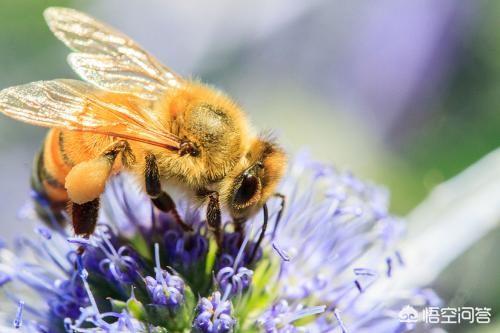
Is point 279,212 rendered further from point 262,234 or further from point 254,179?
point 254,179

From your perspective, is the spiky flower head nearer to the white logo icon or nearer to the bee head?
the white logo icon

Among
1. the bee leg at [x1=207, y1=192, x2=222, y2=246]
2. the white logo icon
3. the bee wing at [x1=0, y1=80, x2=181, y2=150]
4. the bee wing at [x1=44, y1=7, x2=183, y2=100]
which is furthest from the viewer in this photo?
the bee wing at [x1=44, y1=7, x2=183, y2=100]

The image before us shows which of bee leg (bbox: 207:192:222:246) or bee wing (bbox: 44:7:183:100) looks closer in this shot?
bee leg (bbox: 207:192:222:246)

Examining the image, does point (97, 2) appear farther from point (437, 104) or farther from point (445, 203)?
point (445, 203)

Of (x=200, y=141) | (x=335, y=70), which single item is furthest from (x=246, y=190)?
(x=335, y=70)

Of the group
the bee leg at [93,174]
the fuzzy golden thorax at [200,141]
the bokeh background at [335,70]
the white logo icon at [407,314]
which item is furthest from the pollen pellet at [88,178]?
the bokeh background at [335,70]

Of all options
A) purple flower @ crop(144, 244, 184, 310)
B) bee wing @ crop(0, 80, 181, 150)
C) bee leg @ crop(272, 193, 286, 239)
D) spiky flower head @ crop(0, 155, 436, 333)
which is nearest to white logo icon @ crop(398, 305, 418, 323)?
spiky flower head @ crop(0, 155, 436, 333)

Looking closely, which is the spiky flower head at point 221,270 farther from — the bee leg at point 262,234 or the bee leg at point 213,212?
the bee leg at point 213,212

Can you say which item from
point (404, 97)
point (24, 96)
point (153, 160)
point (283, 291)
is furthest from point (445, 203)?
point (404, 97)
